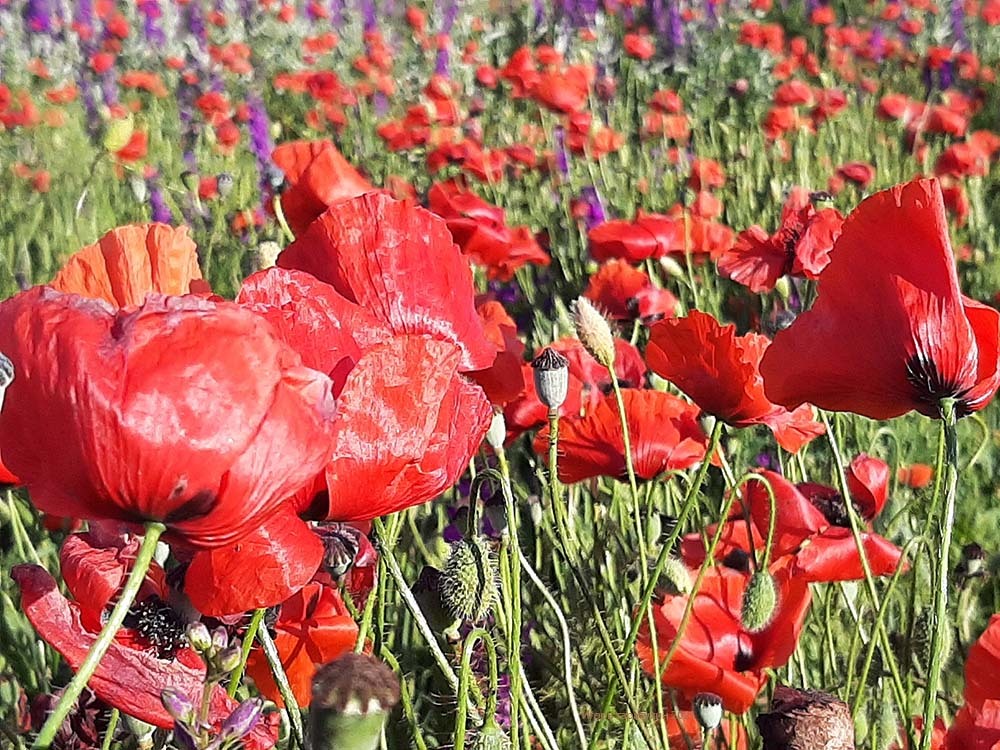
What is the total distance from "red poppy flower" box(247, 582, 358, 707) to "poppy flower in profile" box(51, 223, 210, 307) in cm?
24

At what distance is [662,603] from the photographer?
104 cm

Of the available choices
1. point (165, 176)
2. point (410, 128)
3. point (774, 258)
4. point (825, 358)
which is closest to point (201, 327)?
point (825, 358)

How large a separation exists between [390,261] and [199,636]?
0.23 metres

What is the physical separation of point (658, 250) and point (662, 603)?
42.6 inches

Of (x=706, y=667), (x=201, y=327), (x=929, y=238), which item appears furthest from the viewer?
(x=706, y=667)

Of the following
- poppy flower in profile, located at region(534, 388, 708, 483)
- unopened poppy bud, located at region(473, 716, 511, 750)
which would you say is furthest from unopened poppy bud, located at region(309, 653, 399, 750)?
poppy flower in profile, located at region(534, 388, 708, 483)

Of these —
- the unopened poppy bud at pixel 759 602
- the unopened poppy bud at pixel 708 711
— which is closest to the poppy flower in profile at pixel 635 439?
the unopened poppy bud at pixel 759 602

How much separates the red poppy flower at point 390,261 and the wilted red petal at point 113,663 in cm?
22

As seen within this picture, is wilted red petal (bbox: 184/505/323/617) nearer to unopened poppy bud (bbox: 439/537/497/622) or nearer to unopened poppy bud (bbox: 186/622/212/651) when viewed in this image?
unopened poppy bud (bbox: 186/622/212/651)

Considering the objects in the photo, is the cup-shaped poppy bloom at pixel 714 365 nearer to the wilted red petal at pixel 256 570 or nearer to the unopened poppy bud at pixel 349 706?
the wilted red petal at pixel 256 570

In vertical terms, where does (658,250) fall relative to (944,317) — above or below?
below

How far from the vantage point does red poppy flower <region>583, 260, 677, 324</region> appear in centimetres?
182

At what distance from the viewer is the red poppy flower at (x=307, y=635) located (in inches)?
32.1

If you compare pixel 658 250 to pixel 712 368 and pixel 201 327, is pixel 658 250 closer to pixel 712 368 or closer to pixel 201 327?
pixel 712 368
